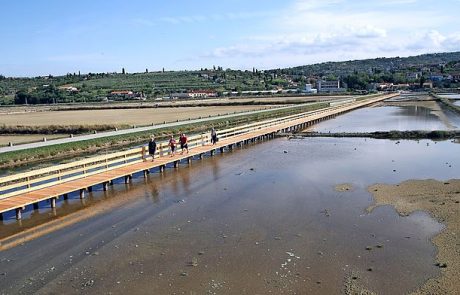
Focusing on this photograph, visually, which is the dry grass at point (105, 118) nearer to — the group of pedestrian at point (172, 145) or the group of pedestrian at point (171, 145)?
the group of pedestrian at point (172, 145)

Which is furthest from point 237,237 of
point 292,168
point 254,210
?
point 292,168

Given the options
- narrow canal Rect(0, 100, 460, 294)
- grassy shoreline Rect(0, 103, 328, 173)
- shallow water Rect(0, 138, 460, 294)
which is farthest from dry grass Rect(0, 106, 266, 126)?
narrow canal Rect(0, 100, 460, 294)

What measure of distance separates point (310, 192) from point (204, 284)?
878 centimetres

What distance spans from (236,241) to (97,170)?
1166 cm

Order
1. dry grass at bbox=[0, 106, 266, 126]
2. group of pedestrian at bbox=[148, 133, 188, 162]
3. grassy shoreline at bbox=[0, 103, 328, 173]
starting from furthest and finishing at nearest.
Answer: dry grass at bbox=[0, 106, 266, 126]
grassy shoreline at bbox=[0, 103, 328, 173]
group of pedestrian at bbox=[148, 133, 188, 162]

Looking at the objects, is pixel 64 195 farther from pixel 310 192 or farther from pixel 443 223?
pixel 443 223

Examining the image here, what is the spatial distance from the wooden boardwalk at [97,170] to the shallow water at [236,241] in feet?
1.78

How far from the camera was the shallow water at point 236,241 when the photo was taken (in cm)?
987

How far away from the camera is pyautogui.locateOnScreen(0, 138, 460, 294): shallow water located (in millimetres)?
9867

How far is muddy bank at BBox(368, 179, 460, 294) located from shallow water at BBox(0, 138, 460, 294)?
0.29 m

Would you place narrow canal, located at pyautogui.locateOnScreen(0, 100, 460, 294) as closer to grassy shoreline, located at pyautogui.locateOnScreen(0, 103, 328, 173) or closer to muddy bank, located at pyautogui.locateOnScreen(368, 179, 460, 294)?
muddy bank, located at pyautogui.locateOnScreen(368, 179, 460, 294)

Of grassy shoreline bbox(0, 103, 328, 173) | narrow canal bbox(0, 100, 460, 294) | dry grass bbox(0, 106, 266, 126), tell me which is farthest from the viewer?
dry grass bbox(0, 106, 266, 126)

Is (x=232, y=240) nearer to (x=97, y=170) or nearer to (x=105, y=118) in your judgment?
(x=97, y=170)

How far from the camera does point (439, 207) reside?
A: 584 inches
